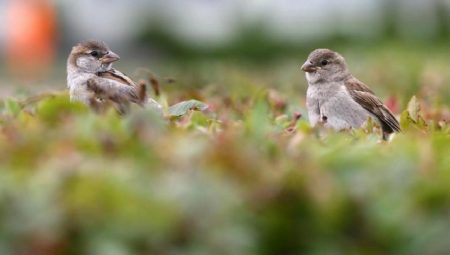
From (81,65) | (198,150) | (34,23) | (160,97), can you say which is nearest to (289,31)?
(34,23)

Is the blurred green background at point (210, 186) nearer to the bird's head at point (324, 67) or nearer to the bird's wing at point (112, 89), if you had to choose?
the bird's wing at point (112, 89)

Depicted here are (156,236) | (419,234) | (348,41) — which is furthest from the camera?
(348,41)

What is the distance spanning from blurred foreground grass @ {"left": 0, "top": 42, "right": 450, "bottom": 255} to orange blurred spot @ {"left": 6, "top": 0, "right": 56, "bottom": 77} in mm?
16827

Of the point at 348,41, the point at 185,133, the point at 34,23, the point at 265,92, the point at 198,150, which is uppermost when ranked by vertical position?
the point at 34,23

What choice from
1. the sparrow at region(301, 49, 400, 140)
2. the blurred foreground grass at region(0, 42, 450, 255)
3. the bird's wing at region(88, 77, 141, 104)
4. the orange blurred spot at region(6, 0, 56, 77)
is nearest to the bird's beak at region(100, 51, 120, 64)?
the bird's wing at region(88, 77, 141, 104)

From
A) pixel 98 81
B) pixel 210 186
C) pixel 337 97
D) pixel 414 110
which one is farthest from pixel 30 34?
pixel 210 186

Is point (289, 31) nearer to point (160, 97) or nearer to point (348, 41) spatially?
point (348, 41)

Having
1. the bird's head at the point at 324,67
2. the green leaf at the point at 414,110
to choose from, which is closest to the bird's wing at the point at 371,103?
the bird's head at the point at 324,67

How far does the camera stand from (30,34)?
21.2 metres

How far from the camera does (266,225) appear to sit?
3102 millimetres

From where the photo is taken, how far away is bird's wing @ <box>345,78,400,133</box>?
6.22 meters

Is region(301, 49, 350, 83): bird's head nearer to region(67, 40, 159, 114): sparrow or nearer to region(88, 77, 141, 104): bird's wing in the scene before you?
region(67, 40, 159, 114): sparrow

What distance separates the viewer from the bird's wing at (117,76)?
228 inches

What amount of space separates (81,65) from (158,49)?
43.2ft
